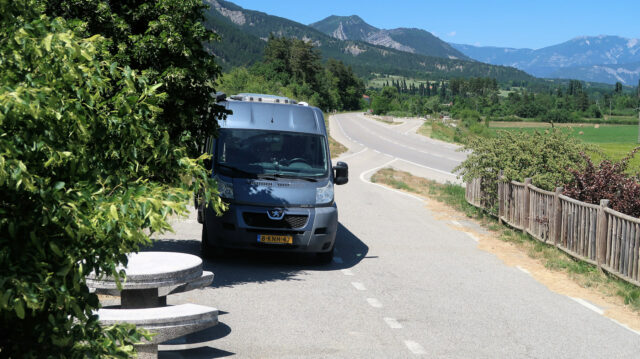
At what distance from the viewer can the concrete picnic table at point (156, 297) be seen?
5.91 meters

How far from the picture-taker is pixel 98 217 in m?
3.26

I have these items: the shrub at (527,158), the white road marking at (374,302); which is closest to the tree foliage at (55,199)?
the white road marking at (374,302)

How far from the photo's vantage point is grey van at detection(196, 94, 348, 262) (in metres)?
10.6

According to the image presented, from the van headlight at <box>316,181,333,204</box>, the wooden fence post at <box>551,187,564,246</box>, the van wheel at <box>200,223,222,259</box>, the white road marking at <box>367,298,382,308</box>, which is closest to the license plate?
the van headlight at <box>316,181,333,204</box>

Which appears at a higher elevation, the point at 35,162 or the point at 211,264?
the point at 35,162

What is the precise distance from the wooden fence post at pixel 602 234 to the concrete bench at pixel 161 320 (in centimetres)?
708

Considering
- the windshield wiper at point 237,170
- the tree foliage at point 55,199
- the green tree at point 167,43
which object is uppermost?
the green tree at point 167,43

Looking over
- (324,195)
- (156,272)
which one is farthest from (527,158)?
(156,272)

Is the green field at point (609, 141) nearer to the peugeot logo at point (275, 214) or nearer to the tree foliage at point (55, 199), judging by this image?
the peugeot logo at point (275, 214)

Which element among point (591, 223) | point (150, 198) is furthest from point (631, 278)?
point (150, 198)

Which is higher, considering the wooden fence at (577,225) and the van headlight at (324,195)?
the van headlight at (324,195)

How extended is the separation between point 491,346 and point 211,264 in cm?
515

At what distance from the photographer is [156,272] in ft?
22.3

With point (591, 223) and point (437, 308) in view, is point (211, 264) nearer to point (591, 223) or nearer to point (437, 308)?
point (437, 308)
